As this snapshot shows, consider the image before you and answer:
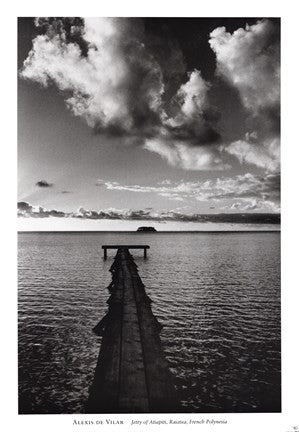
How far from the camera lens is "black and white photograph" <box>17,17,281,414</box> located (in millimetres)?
8117

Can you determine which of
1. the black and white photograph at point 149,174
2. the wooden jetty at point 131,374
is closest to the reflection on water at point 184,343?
the black and white photograph at point 149,174

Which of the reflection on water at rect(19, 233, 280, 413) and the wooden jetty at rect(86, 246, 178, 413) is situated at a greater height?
the wooden jetty at rect(86, 246, 178, 413)

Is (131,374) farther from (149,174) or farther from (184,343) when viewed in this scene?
(149,174)

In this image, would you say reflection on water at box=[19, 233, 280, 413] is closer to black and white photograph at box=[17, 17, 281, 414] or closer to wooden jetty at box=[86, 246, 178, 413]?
black and white photograph at box=[17, 17, 281, 414]

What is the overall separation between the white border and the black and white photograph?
32 centimetres

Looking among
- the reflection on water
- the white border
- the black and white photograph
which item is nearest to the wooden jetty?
the black and white photograph
